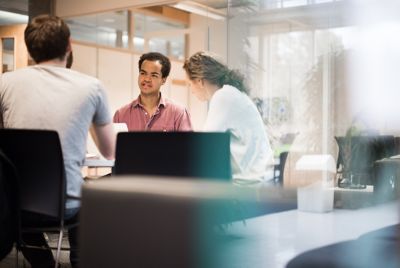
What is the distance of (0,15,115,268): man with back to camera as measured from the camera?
183 cm

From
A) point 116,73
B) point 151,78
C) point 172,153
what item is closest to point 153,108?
point 151,78

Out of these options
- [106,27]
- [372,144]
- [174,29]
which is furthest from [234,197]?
[174,29]

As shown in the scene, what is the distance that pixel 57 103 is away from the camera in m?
1.83

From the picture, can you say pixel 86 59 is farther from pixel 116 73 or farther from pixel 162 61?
pixel 162 61

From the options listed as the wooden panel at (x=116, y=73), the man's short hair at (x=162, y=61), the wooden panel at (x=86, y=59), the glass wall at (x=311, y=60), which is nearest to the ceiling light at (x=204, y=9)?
the glass wall at (x=311, y=60)

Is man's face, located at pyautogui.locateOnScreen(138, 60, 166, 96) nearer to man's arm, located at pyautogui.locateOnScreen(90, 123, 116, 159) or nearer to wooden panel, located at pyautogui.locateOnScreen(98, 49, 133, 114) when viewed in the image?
man's arm, located at pyautogui.locateOnScreen(90, 123, 116, 159)

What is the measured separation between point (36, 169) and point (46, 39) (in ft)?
1.61

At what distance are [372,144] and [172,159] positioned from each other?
2360 millimetres

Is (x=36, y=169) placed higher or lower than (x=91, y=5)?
lower

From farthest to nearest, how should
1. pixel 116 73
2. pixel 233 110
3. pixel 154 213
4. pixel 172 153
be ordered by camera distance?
pixel 116 73
pixel 233 110
pixel 172 153
pixel 154 213

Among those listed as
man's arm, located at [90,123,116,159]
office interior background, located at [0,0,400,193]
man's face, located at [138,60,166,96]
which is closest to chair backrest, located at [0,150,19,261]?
man's arm, located at [90,123,116,159]

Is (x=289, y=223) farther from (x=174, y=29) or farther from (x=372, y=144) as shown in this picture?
(x=174, y=29)

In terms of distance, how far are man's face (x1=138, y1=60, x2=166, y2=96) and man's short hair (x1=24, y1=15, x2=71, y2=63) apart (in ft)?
4.04

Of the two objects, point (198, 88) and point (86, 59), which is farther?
point (86, 59)
